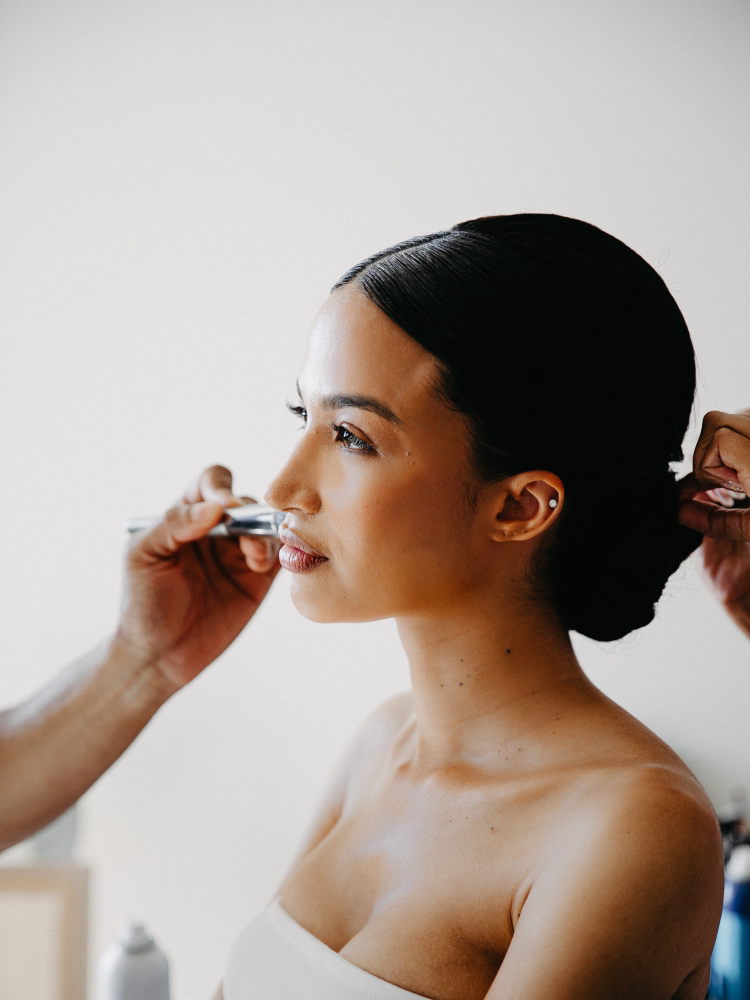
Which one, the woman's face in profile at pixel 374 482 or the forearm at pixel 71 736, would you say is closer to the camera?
the woman's face in profile at pixel 374 482

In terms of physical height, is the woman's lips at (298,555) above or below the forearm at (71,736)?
above

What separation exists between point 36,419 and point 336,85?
958 mm

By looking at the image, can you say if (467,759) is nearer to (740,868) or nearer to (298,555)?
(298,555)

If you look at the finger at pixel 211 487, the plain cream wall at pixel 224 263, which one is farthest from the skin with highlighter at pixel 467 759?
the plain cream wall at pixel 224 263

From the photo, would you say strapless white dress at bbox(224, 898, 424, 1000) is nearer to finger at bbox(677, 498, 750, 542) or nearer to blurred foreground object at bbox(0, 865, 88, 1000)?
finger at bbox(677, 498, 750, 542)

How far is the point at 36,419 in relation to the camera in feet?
6.43

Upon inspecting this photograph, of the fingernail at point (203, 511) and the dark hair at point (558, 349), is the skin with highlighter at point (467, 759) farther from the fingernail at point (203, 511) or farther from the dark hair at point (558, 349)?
the fingernail at point (203, 511)

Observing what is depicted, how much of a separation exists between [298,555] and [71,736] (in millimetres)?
517

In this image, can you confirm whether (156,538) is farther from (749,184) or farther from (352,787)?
(749,184)

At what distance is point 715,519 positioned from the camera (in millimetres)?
879

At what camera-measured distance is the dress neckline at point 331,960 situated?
0.75 metres

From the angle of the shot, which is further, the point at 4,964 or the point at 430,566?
the point at 4,964

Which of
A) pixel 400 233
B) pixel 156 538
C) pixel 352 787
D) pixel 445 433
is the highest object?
pixel 400 233

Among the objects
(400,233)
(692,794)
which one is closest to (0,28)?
(400,233)
